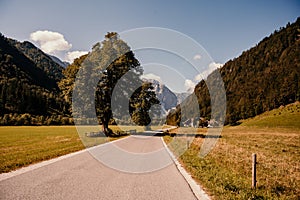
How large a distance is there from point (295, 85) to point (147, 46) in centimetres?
13751

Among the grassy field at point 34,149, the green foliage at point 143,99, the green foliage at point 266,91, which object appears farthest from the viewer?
the green foliage at point 266,91

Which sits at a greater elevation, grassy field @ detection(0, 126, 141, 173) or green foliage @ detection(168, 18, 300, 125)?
green foliage @ detection(168, 18, 300, 125)

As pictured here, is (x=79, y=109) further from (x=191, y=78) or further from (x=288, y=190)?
(x=288, y=190)

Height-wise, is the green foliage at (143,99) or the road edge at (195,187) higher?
the green foliage at (143,99)

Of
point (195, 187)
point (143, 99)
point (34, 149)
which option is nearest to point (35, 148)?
point (34, 149)

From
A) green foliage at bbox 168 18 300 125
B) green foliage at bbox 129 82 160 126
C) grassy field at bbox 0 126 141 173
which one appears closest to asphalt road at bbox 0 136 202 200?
grassy field at bbox 0 126 141 173

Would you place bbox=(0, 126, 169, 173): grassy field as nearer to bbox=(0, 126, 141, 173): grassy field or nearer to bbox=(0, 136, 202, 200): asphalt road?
bbox=(0, 126, 141, 173): grassy field

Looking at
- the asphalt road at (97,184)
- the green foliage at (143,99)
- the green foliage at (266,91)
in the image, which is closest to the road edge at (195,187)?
the asphalt road at (97,184)

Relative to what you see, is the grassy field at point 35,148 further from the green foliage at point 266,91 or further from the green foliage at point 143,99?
the green foliage at point 266,91

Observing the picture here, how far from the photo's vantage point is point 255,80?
606 feet

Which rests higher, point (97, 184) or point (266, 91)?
point (266, 91)

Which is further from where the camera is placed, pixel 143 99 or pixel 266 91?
pixel 266 91

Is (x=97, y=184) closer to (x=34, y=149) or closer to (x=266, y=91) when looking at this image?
(x=34, y=149)

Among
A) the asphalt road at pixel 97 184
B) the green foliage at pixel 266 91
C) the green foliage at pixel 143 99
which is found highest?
the green foliage at pixel 266 91
